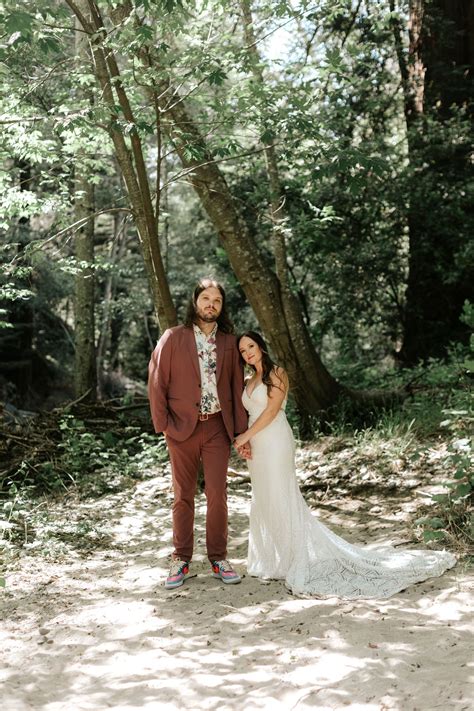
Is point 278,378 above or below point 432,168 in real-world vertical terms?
below

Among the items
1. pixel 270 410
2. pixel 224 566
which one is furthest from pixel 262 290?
pixel 224 566

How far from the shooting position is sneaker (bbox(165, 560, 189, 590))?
4844 mm

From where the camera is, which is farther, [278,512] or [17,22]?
[278,512]

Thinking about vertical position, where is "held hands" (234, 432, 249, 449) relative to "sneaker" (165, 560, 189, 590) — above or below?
above

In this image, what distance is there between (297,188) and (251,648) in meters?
8.92

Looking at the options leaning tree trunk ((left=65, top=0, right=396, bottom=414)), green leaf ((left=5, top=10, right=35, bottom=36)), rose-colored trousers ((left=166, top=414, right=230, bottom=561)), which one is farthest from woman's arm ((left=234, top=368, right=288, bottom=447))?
leaning tree trunk ((left=65, top=0, right=396, bottom=414))

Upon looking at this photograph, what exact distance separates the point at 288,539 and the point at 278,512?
0.67ft

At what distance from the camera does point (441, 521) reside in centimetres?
497

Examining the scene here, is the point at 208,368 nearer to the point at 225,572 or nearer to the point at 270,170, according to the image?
the point at 225,572

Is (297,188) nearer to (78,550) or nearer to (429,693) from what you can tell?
Answer: (78,550)

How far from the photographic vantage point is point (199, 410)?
15.8 ft

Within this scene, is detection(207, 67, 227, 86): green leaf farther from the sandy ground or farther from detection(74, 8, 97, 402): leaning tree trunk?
detection(74, 8, 97, 402): leaning tree trunk

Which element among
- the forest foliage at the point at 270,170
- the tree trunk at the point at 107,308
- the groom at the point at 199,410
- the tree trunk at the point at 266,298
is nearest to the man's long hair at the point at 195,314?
the groom at the point at 199,410

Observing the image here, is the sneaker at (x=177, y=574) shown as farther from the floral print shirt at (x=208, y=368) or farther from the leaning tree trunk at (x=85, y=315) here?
the leaning tree trunk at (x=85, y=315)
